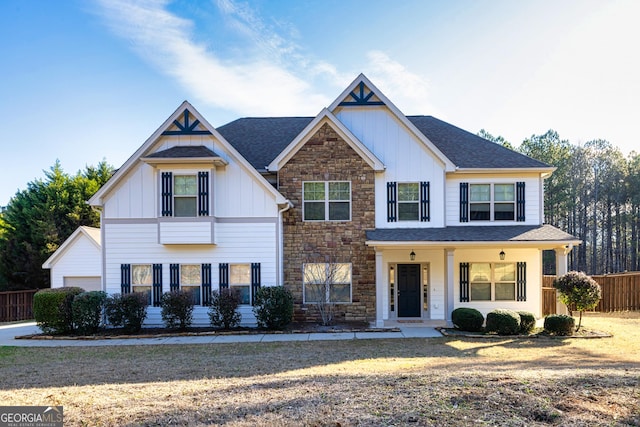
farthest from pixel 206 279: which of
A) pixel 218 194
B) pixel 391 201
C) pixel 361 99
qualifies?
pixel 361 99

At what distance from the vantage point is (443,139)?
16266 mm

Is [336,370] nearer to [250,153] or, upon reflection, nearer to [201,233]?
[201,233]

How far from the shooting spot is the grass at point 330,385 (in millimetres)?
4320

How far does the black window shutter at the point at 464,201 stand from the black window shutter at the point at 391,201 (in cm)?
254

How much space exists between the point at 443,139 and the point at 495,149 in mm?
2090

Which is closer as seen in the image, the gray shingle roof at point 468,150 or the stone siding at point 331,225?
the stone siding at point 331,225

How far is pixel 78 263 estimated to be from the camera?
17.3m

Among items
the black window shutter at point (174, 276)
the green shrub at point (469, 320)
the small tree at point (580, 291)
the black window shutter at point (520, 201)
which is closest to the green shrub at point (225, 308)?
the black window shutter at point (174, 276)

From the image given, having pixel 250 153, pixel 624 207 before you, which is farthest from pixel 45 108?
pixel 624 207

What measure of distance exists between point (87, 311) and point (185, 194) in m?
4.91

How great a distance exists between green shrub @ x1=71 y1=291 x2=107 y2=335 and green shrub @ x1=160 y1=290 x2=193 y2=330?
205cm

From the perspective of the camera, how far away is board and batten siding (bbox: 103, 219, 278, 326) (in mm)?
13602

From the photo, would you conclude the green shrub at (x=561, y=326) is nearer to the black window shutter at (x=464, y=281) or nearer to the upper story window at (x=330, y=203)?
the black window shutter at (x=464, y=281)

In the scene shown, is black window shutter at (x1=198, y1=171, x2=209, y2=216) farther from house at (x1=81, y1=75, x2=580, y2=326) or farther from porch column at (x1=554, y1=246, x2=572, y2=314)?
porch column at (x1=554, y1=246, x2=572, y2=314)
